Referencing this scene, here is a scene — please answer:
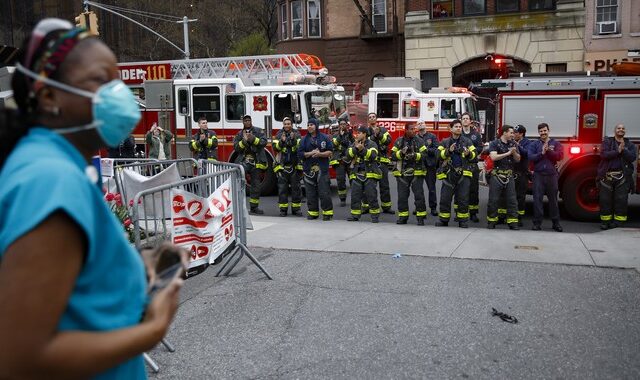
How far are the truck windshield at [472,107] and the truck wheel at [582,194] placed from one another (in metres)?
7.57

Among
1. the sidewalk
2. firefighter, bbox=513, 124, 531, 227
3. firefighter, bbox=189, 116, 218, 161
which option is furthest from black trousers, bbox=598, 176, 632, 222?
firefighter, bbox=189, 116, 218, 161

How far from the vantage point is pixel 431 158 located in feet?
39.1

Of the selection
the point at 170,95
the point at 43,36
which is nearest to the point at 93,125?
the point at 43,36

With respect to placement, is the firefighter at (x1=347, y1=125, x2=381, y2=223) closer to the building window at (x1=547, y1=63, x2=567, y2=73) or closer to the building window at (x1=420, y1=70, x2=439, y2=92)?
the building window at (x1=547, y1=63, x2=567, y2=73)

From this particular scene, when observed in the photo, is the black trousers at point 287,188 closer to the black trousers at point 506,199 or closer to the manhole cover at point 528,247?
the black trousers at point 506,199

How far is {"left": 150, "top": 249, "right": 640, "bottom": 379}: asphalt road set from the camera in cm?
450

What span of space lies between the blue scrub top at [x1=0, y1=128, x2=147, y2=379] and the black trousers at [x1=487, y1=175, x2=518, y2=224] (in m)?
9.46

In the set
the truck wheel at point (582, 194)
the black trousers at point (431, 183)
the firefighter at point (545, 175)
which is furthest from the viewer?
the black trousers at point (431, 183)

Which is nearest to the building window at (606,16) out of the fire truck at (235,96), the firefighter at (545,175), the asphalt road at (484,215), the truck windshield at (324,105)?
the asphalt road at (484,215)

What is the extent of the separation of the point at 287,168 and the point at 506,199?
441 cm

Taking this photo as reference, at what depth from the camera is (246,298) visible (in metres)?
6.20

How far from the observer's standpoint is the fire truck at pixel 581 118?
11.0 m

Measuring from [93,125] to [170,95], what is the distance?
14974mm

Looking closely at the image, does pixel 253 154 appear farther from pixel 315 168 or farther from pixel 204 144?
pixel 204 144
